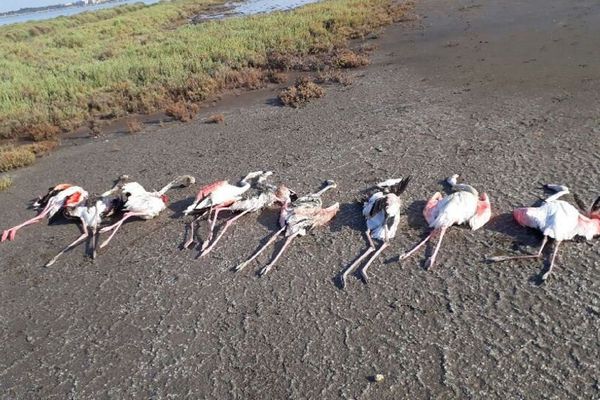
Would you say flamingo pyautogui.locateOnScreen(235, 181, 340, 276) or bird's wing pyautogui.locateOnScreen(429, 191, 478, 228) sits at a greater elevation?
bird's wing pyautogui.locateOnScreen(429, 191, 478, 228)

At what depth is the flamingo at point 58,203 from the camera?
8102 millimetres

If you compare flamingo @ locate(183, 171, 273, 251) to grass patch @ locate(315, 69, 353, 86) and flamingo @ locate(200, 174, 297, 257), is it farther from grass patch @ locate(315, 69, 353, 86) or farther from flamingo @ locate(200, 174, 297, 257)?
grass patch @ locate(315, 69, 353, 86)

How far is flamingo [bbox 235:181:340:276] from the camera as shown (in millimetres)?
6723

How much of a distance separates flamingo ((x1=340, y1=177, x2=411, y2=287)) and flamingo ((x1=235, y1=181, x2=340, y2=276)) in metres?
0.56

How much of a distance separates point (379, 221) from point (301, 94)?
700 cm

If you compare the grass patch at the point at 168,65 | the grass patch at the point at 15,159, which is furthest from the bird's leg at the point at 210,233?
the grass patch at the point at 15,159

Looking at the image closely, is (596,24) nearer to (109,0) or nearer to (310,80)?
(310,80)

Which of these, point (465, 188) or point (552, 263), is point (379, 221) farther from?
point (552, 263)

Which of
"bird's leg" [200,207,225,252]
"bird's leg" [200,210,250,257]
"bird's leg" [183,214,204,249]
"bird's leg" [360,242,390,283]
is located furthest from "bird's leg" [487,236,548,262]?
"bird's leg" [183,214,204,249]

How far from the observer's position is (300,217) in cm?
687

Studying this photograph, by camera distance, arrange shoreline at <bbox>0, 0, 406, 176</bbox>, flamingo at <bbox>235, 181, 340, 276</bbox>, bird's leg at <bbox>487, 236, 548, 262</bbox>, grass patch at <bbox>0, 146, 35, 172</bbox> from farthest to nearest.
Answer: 1. shoreline at <bbox>0, 0, 406, 176</bbox>
2. grass patch at <bbox>0, 146, 35, 172</bbox>
3. flamingo at <bbox>235, 181, 340, 276</bbox>
4. bird's leg at <bbox>487, 236, 548, 262</bbox>

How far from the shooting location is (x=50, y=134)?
13211mm

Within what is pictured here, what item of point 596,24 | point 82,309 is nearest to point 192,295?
point 82,309

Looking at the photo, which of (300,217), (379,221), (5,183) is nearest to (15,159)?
(5,183)
